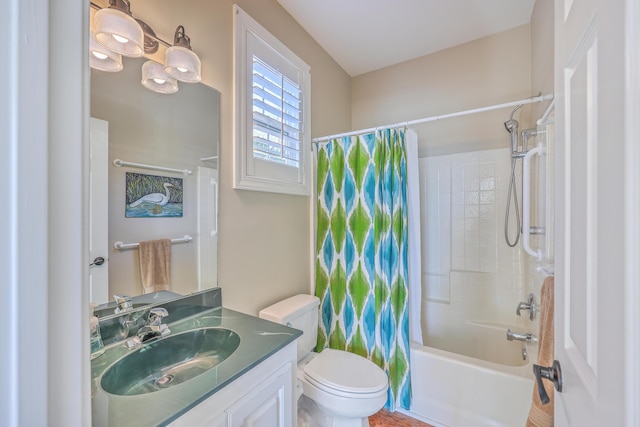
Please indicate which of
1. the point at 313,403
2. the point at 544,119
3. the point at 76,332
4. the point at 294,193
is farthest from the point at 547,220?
the point at 76,332

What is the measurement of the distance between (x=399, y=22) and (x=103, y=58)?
6.03ft

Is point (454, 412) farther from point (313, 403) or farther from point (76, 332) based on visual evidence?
point (76, 332)

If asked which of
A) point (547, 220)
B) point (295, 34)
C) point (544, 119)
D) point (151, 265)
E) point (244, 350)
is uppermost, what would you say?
point (295, 34)

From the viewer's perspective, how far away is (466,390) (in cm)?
159

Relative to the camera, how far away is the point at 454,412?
5.34ft

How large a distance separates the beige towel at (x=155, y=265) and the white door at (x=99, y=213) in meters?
0.13

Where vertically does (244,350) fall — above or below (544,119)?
below

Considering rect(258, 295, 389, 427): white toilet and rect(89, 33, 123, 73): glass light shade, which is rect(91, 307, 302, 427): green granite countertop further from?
rect(89, 33, 123, 73): glass light shade

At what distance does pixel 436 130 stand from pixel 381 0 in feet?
3.51

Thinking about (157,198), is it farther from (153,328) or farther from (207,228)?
(153,328)

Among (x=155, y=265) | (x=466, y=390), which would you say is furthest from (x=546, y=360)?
(x=155, y=265)

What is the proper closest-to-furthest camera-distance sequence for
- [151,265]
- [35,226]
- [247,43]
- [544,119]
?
[35,226] < [151,265] < [544,119] < [247,43]

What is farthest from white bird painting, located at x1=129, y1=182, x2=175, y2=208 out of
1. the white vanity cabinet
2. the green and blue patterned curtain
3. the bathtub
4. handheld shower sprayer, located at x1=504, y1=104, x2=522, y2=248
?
handheld shower sprayer, located at x1=504, y1=104, x2=522, y2=248

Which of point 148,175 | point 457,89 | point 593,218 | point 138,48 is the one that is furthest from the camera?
point 457,89
